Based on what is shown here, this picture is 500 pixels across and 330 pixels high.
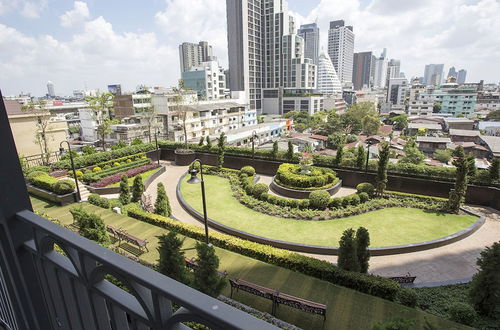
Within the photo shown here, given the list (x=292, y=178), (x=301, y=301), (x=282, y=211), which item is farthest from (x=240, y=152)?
(x=301, y=301)

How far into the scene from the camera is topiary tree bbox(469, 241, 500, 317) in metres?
8.08

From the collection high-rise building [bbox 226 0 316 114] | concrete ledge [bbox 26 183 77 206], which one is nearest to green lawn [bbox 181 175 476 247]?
concrete ledge [bbox 26 183 77 206]

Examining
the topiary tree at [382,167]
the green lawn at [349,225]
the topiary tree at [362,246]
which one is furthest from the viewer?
the topiary tree at [382,167]

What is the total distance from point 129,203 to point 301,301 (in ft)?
44.8

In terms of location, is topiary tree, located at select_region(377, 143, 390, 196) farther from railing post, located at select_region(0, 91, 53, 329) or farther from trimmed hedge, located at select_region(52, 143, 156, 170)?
trimmed hedge, located at select_region(52, 143, 156, 170)

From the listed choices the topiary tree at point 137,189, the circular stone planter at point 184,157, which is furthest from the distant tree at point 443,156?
the topiary tree at point 137,189

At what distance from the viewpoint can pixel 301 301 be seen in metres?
7.60

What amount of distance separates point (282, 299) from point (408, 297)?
4.00 metres

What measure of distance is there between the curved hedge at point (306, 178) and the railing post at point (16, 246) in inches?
729

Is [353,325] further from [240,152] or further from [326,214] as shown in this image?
[240,152]

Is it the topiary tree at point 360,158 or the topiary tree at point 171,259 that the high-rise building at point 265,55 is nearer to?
the topiary tree at point 360,158

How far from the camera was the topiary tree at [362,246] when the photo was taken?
1022 centimetres

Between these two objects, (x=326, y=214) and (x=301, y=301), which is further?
(x=326, y=214)

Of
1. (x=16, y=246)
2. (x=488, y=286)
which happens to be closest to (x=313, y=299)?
(x=488, y=286)
